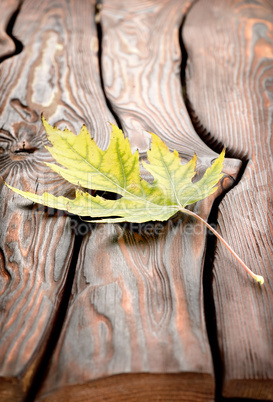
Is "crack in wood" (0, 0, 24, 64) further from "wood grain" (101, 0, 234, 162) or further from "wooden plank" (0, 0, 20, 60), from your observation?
"wood grain" (101, 0, 234, 162)

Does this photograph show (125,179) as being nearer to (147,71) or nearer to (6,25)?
(147,71)

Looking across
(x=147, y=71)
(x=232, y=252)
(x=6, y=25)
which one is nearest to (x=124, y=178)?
(x=232, y=252)

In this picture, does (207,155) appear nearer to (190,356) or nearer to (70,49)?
(190,356)

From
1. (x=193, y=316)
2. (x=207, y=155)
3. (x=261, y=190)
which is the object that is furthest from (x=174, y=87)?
(x=193, y=316)

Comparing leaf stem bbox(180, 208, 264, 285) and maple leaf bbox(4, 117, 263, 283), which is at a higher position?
maple leaf bbox(4, 117, 263, 283)

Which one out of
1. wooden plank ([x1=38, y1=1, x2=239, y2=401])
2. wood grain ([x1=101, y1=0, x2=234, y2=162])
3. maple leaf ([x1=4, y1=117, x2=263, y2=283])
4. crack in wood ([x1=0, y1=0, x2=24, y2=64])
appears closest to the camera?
wooden plank ([x1=38, y1=1, x2=239, y2=401])

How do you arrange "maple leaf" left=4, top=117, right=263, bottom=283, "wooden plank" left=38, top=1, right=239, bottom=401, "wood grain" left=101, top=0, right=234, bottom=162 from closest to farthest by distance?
"wooden plank" left=38, top=1, right=239, bottom=401 < "maple leaf" left=4, top=117, right=263, bottom=283 < "wood grain" left=101, top=0, right=234, bottom=162

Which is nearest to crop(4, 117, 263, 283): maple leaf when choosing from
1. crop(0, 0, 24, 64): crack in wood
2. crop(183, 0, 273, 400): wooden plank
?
crop(183, 0, 273, 400): wooden plank
